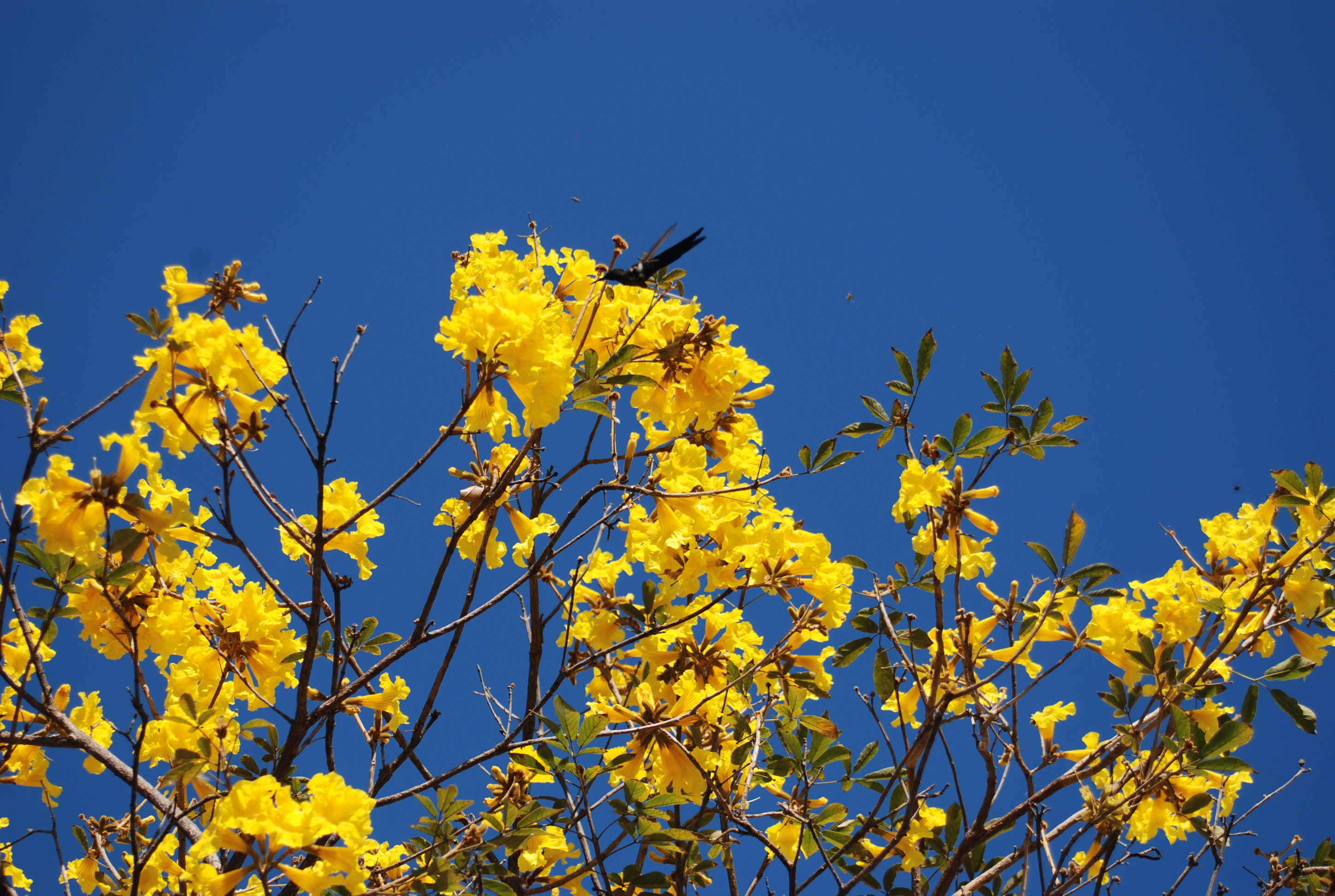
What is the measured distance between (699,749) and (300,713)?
1.29 meters

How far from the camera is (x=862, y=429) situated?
9.36 ft

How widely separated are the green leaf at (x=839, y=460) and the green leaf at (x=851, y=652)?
0.67m

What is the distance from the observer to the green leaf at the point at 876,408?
2.83m

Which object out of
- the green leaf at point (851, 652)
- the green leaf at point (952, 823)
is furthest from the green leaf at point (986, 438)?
the green leaf at point (952, 823)

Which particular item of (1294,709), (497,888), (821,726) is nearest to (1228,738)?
(1294,709)

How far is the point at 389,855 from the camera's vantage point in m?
2.52

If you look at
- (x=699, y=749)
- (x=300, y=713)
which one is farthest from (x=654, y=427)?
(x=300, y=713)

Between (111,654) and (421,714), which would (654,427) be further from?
(111,654)

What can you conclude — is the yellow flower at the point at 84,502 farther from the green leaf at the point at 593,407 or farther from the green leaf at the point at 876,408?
the green leaf at the point at 876,408

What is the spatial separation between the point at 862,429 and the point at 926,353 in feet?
1.09

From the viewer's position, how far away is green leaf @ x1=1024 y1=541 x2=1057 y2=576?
2.75 metres

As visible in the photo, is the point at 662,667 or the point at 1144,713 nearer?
the point at 1144,713

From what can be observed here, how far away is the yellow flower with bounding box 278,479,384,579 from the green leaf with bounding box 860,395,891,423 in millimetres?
1697

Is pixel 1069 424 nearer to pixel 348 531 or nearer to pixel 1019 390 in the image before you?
pixel 1019 390
